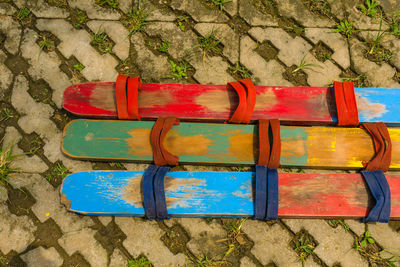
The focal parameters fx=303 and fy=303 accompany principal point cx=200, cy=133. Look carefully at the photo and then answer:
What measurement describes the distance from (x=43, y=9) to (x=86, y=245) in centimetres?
230

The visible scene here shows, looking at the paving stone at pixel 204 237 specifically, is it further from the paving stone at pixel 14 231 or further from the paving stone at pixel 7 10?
the paving stone at pixel 7 10

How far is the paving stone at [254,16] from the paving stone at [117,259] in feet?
7.91

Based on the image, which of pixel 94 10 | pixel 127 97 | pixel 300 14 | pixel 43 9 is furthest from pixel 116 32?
pixel 300 14

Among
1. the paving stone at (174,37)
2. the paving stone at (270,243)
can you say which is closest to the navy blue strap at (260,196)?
the paving stone at (270,243)

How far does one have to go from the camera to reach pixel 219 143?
2.44 m

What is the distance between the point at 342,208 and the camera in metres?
2.29

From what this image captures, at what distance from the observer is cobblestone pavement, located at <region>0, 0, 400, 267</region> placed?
2.44m

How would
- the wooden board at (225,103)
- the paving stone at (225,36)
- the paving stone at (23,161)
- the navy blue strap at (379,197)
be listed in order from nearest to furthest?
the navy blue strap at (379,197) < the wooden board at (225,103) < the paving stone at (23,161) < the paving stone at (225,36)

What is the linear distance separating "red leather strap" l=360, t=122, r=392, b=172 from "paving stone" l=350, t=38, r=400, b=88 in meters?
0.63

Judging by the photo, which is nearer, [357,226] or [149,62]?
[357,226]

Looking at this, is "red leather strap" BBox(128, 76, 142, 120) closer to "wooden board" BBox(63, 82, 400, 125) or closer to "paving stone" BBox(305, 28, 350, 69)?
"wooden board" BBox(63, 82, 400, 125)

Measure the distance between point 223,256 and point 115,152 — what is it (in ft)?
3.95

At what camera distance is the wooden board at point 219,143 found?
7.87 feet

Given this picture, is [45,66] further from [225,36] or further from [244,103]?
[244,103]
